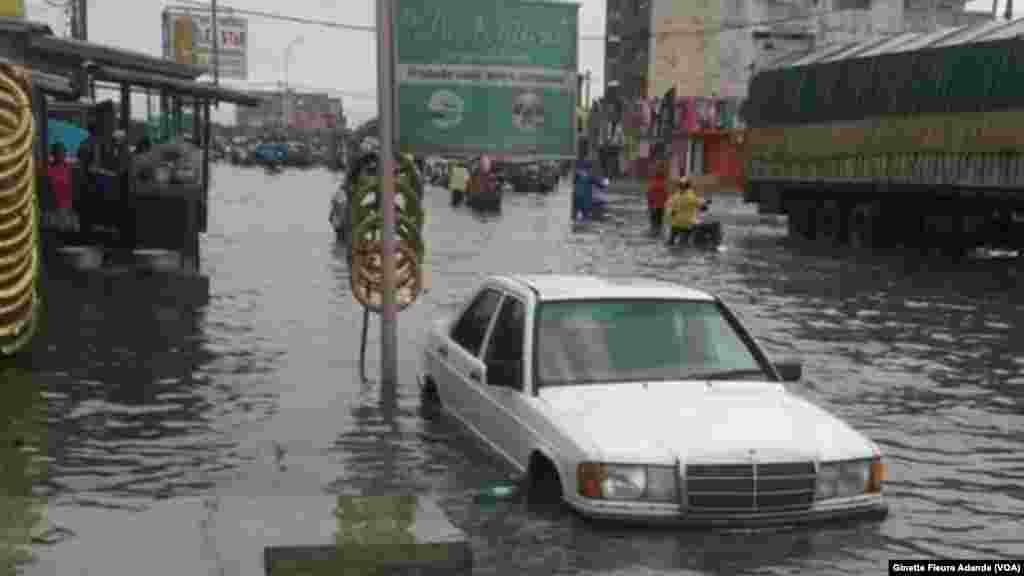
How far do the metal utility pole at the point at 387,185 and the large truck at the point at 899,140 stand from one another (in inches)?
707

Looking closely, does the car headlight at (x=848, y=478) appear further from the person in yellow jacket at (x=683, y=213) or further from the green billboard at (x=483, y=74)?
the person in yellow jacket at (x=683, y=213)

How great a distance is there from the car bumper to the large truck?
820 inches

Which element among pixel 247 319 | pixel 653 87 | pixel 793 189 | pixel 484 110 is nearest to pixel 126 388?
pixel 484 110

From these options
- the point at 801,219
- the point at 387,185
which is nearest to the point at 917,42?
the point at 801,219

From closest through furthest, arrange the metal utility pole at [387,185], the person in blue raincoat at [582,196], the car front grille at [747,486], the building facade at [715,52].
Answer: the car front grille at [747,486], the metal utility pole at [387,185], the person in blue raincoat at [582,196], the building facade at [715,52]

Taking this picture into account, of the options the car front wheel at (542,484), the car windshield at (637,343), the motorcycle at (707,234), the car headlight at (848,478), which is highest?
the car windshield at (637,343)

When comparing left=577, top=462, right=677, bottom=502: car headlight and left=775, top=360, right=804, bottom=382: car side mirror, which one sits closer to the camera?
left=577, top=462, right=677, bottom=502: car headlight

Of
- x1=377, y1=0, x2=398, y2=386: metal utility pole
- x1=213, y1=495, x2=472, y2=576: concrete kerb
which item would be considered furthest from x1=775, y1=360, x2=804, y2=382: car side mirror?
x1=377, y1=0, x2=398, y2=386: metal utility pole

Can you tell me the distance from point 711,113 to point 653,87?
1220cm

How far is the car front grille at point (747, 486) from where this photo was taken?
750 cm

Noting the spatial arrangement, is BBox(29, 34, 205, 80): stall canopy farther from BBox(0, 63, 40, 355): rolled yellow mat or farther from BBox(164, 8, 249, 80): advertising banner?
BBox(164, 8, 249, 80): advertising banner

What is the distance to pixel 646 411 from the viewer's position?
315 inches

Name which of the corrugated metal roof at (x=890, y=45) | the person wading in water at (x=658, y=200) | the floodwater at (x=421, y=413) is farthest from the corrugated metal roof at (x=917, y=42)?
the floodwater at (x=421, y=413)

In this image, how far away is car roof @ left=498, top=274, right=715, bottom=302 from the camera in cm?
923
